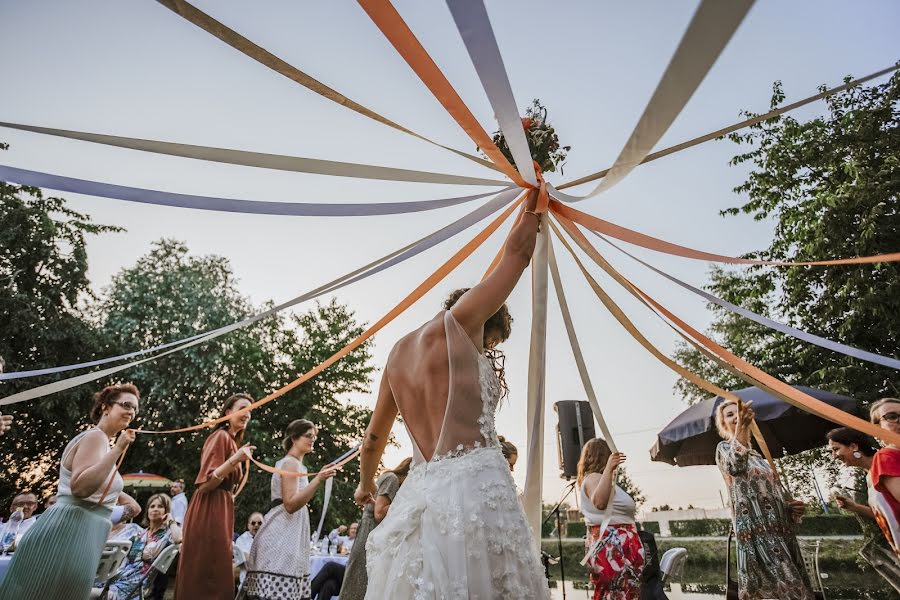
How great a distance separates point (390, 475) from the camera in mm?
3736

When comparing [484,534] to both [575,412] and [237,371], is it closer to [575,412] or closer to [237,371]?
[575,412]

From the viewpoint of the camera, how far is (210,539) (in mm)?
3318

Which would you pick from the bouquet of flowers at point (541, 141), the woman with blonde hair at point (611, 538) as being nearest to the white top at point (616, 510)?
the woman with blonde hair at point (611, 538)

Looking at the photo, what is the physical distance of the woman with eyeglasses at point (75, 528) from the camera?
2.56 meters

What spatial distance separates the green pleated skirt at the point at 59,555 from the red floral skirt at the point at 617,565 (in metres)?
3.22

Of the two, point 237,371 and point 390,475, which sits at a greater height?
point 237,371

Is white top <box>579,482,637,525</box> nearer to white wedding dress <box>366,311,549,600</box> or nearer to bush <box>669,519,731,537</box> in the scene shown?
white wedding dress <box>366,311,549,600</box>

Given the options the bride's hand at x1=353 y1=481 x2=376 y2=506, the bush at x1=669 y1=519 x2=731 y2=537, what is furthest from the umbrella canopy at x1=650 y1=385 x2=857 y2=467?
the bush at x1=669 y1=519 x2=731 y2=537

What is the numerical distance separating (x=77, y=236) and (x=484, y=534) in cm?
1869

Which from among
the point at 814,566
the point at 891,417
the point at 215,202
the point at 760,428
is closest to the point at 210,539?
the point at 215,202

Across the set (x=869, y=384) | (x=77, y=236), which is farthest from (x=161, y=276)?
(x=869, y=384)

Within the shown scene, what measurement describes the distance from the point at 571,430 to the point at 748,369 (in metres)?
5.73

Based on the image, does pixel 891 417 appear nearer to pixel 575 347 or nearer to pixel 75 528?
pixel 575 347

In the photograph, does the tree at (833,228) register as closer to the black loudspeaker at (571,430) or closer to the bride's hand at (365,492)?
the black loudspeaker at (571,430)
